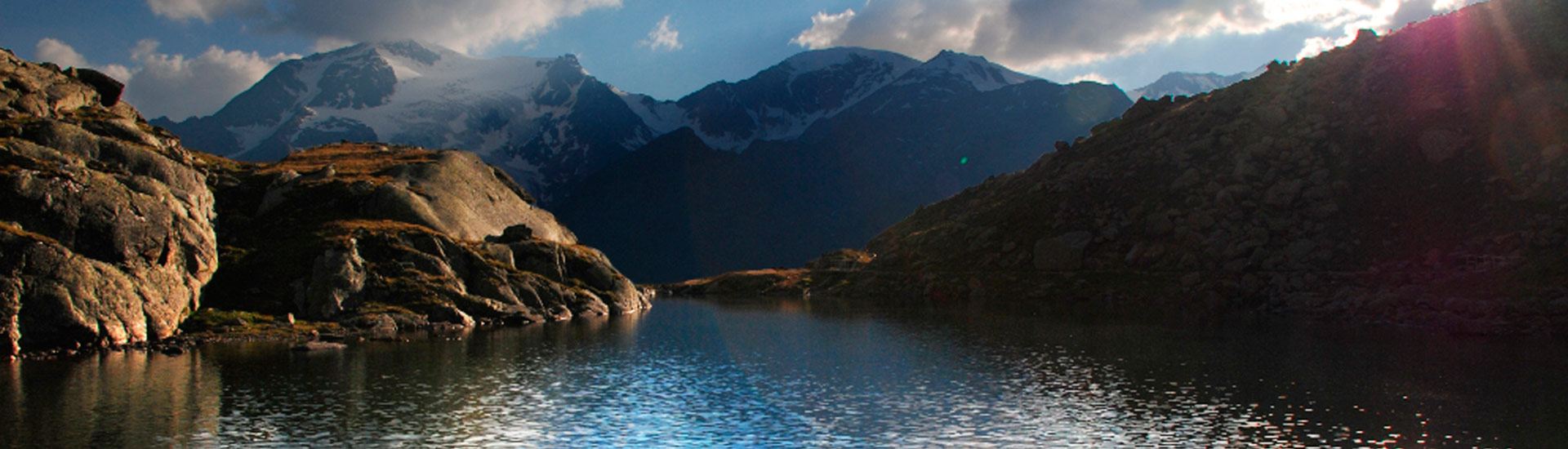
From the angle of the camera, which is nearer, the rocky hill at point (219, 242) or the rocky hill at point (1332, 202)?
the rocky hill at point (219, 242)

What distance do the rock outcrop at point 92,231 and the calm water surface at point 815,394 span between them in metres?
6.28

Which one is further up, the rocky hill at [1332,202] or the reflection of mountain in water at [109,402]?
the rocky hill at [1332,202]

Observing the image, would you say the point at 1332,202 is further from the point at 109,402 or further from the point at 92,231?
the point at 92,231

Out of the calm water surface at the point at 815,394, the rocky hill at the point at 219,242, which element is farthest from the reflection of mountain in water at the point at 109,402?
the rocky hill at the point at 219,242

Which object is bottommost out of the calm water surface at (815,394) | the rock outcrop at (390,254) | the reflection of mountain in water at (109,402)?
the calm water surface at (815,394)

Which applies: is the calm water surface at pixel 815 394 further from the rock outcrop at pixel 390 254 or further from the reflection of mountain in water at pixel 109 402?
the rock outcrop at pixel 390 254

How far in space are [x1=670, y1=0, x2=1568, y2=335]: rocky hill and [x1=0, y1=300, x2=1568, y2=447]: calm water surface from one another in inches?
1078

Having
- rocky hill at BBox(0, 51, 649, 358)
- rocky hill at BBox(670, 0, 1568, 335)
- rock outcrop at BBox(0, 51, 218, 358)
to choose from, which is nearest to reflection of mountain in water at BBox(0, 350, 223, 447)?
rock outcrop at BBox(0, 51, 218, 358)

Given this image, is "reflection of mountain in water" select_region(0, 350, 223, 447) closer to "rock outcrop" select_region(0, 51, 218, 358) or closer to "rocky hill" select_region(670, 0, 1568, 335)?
"rock outcrop" select_region(0, 51, 218, 358)

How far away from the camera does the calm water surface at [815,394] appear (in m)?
43.6

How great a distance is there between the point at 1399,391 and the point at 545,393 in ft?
174

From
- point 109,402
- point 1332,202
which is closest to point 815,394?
point 109,402

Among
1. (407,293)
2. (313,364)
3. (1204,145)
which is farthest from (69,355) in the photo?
(1204,145)

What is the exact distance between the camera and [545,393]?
56.4 meters
